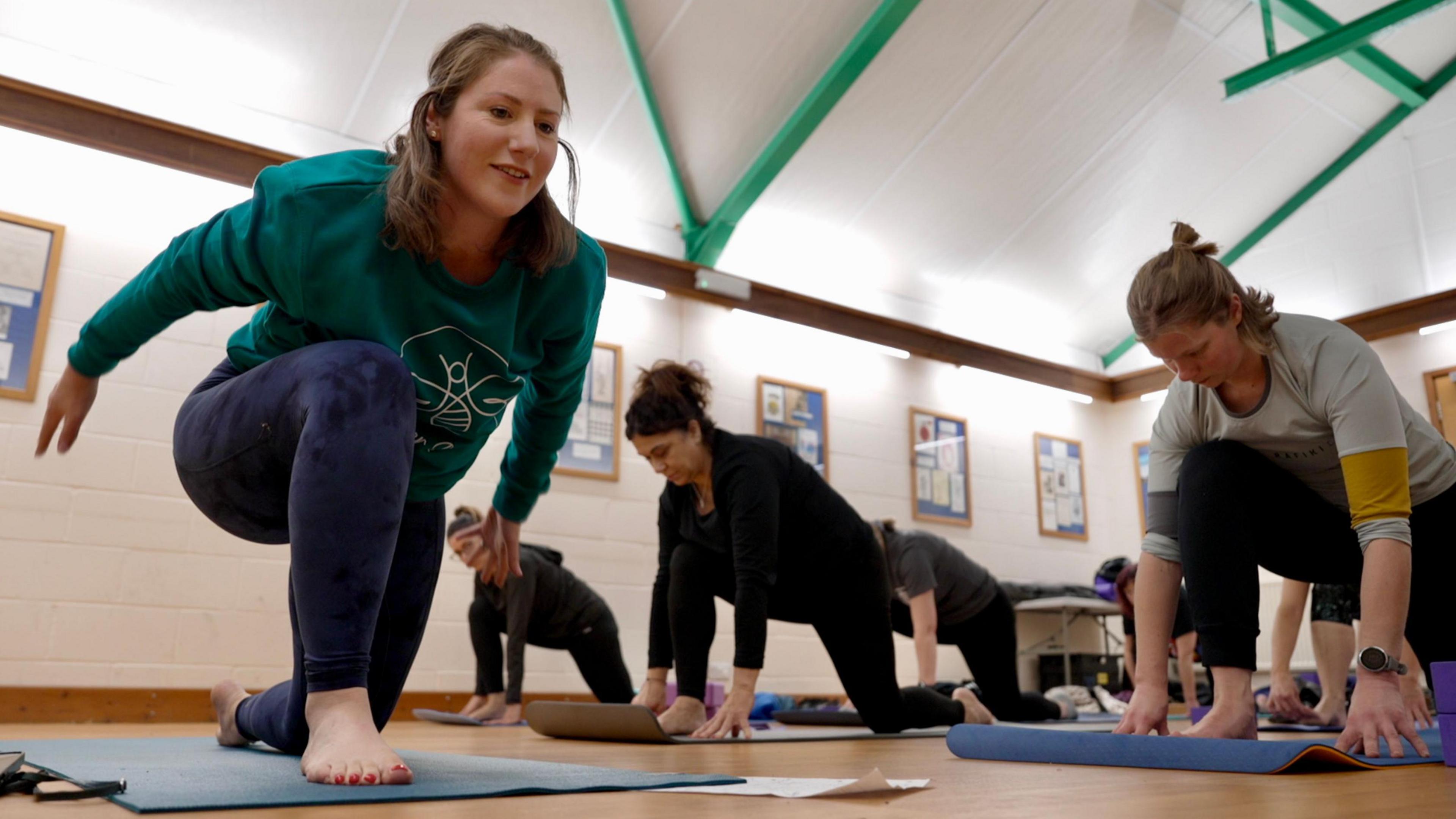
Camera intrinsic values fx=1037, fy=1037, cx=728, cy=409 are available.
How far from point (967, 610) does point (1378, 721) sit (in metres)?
2.68

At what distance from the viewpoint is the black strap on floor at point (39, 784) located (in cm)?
91

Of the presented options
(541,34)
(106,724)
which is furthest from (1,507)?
(541,34)

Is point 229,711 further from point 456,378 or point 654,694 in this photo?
point 654,694

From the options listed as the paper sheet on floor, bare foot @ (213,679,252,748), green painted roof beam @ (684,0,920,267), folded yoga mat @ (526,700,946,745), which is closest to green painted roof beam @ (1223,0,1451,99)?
green painted roof beam @ (684,0,920,267)

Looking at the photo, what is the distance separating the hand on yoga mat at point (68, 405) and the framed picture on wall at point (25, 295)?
10.9ft

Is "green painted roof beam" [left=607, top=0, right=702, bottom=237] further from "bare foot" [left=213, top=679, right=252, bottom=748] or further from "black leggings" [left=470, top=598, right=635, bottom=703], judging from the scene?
"bare foot" [left=213, top=679, right=252, bottom=748]

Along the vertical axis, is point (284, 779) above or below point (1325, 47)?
below

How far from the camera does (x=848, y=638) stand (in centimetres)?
279

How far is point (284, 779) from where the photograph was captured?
1076 millimetres

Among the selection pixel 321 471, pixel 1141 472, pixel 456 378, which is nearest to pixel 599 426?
pixel 456 378

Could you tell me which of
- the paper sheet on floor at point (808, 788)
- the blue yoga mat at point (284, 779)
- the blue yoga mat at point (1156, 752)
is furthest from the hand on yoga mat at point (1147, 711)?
the blue yoga mat at point (284, 779)

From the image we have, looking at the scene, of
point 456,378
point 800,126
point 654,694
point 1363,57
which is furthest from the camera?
point 1363,57

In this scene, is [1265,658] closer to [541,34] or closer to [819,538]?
[819,538]

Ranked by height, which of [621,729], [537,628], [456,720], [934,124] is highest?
[934,124]
